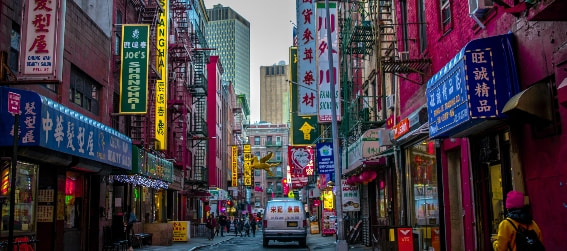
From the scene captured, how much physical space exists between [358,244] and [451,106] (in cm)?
1545

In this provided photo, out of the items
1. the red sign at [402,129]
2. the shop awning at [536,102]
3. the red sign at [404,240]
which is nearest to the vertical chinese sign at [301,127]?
the red sign at [402,129]

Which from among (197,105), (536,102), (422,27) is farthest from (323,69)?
(197,105)

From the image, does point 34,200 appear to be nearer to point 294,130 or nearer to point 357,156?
point 357,156

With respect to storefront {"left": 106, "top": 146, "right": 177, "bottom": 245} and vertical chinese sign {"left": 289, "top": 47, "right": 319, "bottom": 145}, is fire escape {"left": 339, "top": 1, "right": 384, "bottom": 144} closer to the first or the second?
vertical chinese sign {"left": 289, "top": 47, "right": 319, "bottom": 145}

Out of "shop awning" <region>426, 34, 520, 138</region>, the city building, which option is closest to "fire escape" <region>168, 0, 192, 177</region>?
"shop awning" <region>426, 34, 520, 138</region>

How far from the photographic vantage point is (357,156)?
21484 mm

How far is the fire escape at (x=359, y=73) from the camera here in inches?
868

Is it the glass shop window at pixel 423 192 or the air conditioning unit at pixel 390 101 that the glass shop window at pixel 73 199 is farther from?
the air conditioning unit at pixel 390 101

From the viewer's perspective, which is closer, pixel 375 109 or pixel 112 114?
pixel 112 114

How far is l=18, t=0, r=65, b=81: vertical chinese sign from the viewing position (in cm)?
1221

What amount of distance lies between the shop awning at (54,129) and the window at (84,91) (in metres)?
2.08

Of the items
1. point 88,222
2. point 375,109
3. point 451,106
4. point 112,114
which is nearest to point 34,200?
point 88,222

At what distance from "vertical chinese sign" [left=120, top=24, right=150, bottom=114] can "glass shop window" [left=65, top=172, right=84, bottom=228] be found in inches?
136

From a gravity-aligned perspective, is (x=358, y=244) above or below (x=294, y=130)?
below
